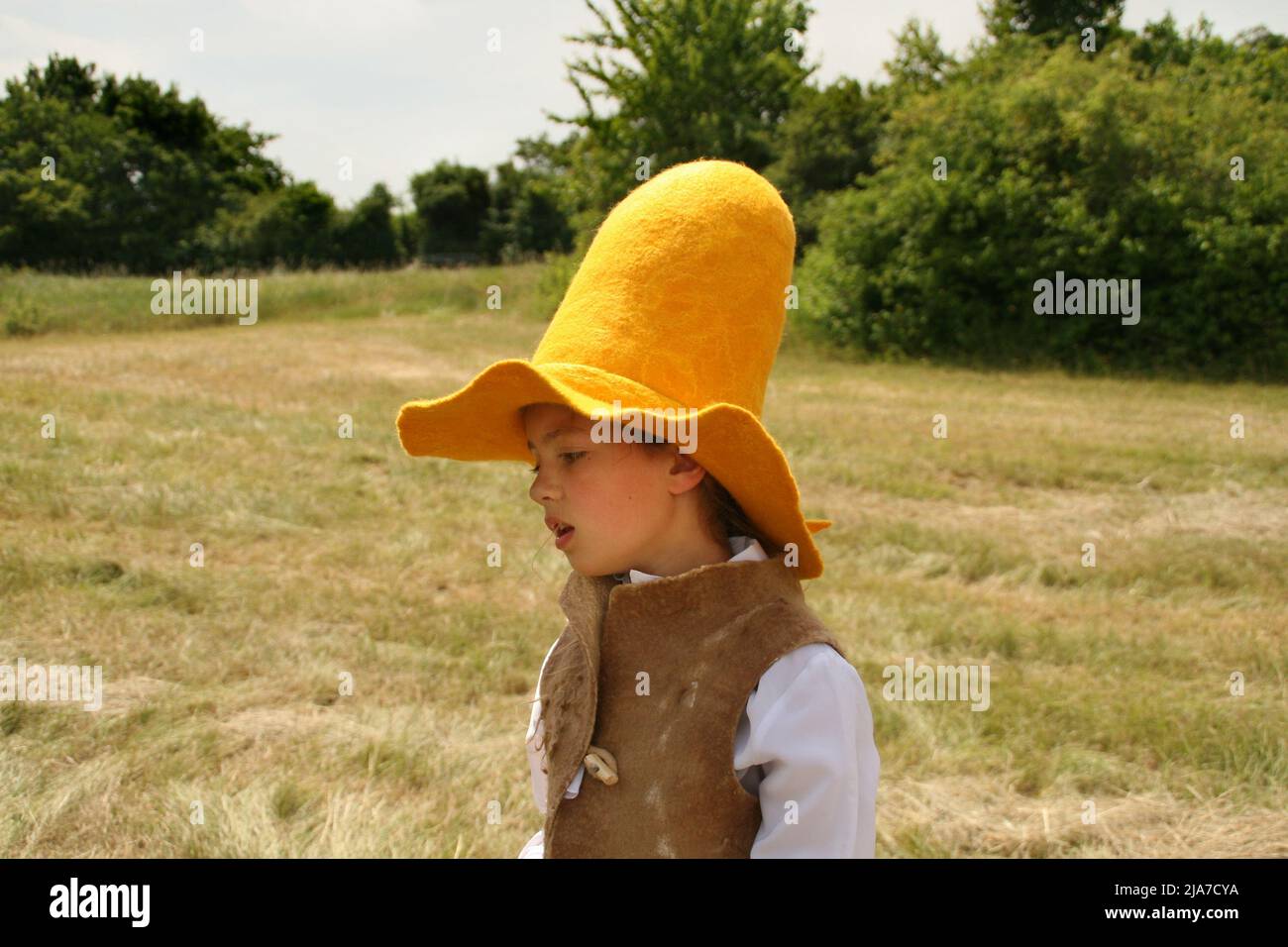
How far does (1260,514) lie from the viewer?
6141 millimetres

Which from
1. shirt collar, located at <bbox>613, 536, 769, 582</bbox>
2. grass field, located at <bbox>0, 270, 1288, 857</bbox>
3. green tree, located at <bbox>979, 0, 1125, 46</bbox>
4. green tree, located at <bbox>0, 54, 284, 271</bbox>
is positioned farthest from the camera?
green tree, located at <bbox>0, 54, 284, 271</bbox>

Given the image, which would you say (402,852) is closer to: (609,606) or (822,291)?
(609,606)

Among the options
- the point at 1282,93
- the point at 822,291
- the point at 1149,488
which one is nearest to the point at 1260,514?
the point at 1149,488

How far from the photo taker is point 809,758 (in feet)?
4.08

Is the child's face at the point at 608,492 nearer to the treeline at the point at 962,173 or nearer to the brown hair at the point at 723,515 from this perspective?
the brown hair at the point at 723,515

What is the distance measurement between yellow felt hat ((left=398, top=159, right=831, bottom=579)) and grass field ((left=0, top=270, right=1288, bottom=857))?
1.50m

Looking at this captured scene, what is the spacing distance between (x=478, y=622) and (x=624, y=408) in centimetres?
293

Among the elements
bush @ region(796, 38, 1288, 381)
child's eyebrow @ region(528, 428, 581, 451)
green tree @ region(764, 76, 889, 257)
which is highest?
green tree @ region(764, 76, 889, 257)

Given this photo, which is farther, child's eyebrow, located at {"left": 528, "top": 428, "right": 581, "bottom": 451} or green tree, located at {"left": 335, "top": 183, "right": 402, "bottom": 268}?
green tree, located at {"left": 335, "top": 183, "right": 402, "bottom": 268}

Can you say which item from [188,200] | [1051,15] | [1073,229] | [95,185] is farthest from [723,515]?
[188,200]

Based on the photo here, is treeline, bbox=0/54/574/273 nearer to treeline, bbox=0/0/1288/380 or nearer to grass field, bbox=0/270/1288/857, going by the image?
treeline, bbox=0/0/1288/380

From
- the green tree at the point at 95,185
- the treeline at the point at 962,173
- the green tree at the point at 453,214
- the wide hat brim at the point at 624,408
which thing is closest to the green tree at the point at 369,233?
the green tree at the point at 453,214

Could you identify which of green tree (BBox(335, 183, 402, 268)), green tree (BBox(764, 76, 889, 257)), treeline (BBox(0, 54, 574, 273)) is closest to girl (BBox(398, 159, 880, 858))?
green tree (BBox(764, 76, 889, 257))

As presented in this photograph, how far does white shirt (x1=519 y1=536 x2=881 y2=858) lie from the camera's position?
48.9 inches
